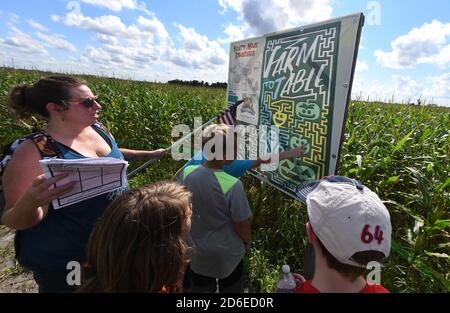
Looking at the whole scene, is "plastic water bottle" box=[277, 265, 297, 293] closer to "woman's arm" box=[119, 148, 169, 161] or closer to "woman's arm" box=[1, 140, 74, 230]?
"woman's arm" box=[1, 140, 74, 230]

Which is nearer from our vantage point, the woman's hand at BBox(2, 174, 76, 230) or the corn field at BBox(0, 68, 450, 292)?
the woman's hand at BBox(2, 174, 76, 230)

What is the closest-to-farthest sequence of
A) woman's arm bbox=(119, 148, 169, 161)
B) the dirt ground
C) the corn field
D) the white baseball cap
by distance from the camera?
1. the white baseball cap
2. the corn field
3. woman's arm bbox=(119, 148, 169, 161)
4. the dirt ground

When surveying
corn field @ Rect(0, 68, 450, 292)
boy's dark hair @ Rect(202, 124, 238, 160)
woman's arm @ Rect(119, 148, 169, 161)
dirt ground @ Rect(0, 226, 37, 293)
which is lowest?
dirt ground @ Rect(0, 226, 37, 293)

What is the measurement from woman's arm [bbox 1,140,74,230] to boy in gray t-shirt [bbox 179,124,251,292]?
2.94 feet

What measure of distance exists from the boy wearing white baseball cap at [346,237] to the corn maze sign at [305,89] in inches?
41.3

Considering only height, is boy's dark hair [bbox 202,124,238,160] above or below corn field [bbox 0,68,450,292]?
above

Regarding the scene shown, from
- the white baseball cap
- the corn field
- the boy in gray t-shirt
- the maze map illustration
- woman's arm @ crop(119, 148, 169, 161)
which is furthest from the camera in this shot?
woman's arm @ crop(119, 148, 169, 161)

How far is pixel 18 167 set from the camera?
1502mm

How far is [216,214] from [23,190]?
3.86 feet

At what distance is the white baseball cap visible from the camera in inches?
45.1

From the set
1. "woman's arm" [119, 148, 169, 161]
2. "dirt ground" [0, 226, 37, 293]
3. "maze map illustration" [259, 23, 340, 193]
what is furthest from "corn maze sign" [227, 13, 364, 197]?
"dirt ground" [0, 226, 37, 293]

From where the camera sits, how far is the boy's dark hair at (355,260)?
3.77ft

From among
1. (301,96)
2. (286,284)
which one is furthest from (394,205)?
(286,284)

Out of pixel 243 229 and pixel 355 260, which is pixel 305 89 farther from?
pixel 355 260
